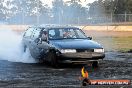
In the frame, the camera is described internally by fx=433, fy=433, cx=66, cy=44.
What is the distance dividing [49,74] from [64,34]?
3379 mm

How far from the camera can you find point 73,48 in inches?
550

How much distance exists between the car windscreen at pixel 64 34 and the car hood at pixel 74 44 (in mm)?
488

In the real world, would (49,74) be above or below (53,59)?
below

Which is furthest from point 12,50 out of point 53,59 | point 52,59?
point 53,59

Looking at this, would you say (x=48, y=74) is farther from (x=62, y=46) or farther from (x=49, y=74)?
(x=62, y=46)

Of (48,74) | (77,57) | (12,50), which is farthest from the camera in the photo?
(12,50)

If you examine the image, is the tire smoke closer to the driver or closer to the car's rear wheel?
the driver

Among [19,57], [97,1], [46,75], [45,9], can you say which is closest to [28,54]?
[19,57]

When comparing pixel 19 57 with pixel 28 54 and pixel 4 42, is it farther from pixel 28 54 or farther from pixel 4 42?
pixel 4 42

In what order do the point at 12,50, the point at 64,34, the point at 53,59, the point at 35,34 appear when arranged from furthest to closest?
the point at 12,50 < the point at 35,34 < the point at 64,34 < the point at 53,59

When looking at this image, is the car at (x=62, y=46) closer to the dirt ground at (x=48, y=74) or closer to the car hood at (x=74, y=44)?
the car hood at (x=74, y=44)

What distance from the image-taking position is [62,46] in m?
14.0

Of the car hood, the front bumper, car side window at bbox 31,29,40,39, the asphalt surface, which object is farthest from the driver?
the front bumper

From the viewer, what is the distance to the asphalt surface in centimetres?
1027
